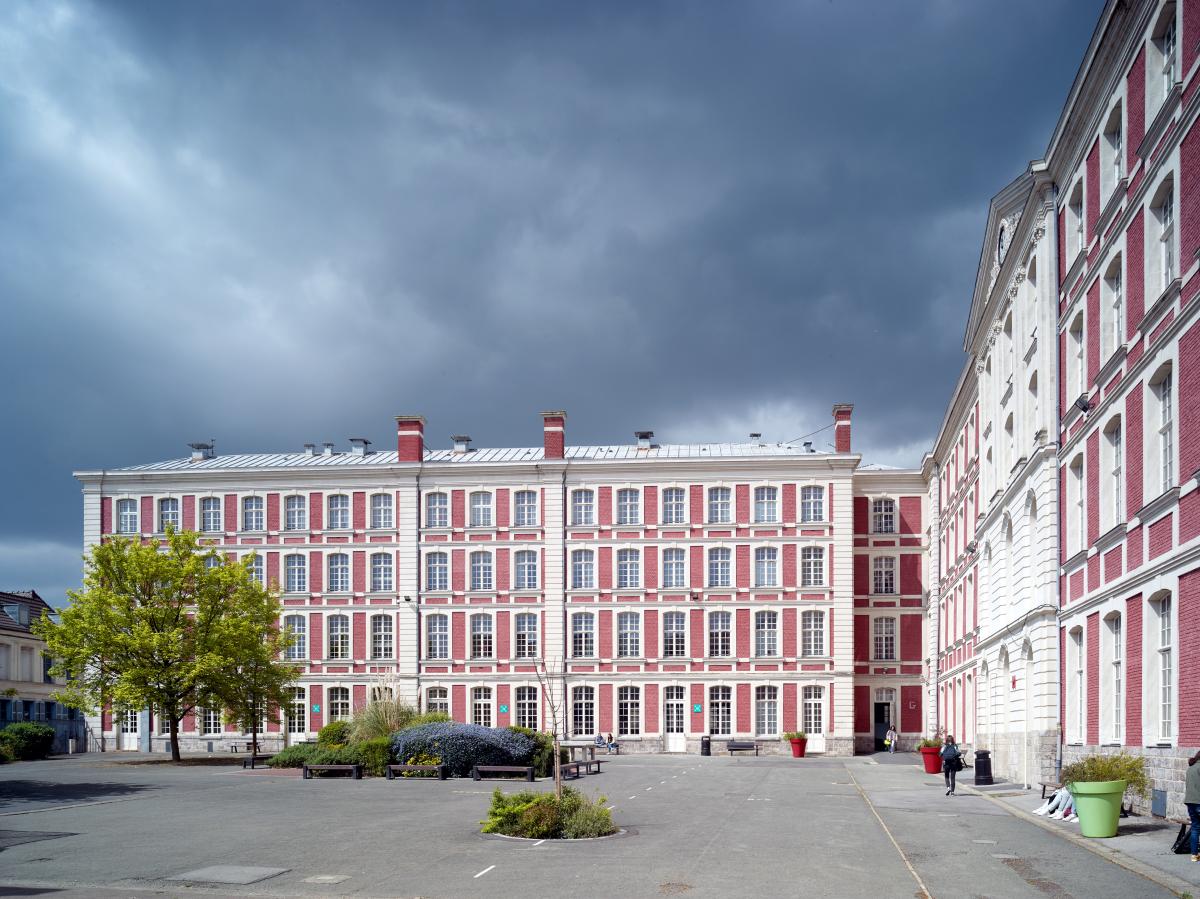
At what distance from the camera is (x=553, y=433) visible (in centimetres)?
6216

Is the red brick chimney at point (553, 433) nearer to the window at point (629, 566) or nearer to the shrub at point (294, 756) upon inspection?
the window at point (629, 566)

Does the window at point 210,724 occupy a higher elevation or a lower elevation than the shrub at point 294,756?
lower

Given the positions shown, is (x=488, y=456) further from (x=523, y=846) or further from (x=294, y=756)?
(x=523, y=846)

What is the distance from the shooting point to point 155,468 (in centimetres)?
6506

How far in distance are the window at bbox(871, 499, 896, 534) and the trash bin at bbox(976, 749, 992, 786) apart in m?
29.9

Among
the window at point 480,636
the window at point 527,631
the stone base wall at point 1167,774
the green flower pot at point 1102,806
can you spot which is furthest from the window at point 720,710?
the green flower pot at point 1102,806

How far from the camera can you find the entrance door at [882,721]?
2427 inches

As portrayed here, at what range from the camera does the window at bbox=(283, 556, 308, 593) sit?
62.3 m

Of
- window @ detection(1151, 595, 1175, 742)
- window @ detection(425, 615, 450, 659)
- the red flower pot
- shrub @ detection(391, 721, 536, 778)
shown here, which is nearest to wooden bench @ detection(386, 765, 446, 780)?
shrub @ detection(391, 721, 536, 778)

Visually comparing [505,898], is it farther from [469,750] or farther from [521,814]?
[469,750]

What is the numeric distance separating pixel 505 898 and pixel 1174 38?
17930mm

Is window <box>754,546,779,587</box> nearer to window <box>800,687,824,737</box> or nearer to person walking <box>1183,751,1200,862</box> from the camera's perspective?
window <box>800,687,824,737</box>

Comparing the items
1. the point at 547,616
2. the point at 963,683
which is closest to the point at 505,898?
the point at 963,683

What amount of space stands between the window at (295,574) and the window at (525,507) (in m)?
11.3
